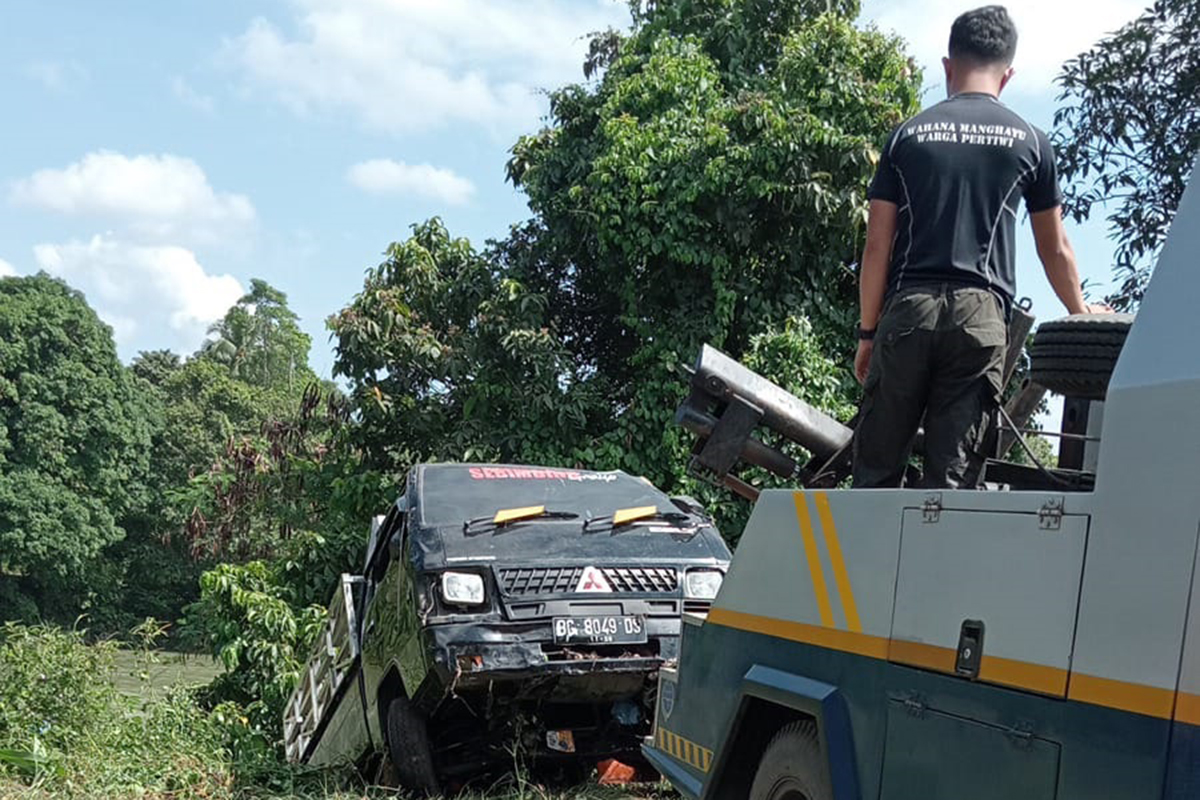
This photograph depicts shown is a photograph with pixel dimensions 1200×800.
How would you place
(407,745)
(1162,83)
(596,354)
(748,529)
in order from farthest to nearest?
(596,354) → (1162,83) → (407,745) → (748,529)

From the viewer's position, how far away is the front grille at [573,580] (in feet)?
22.0

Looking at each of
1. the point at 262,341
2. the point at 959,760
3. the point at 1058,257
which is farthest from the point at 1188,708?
the point at 262,341

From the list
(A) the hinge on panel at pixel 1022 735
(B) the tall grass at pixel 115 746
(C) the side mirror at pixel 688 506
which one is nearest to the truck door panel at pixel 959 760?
(A) the hinge on panel at pixel 1022 735

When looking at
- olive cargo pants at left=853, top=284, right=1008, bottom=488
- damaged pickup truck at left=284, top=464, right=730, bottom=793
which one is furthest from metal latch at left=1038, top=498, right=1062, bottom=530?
damaged pickup truck at left=284, top=464, right=730, bottom=793

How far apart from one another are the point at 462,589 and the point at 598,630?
0.72 meters

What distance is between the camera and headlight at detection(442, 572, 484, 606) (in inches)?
259

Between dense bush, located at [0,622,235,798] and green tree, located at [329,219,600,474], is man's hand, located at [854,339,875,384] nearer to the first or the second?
dense bush, located at [0,622,235,798]

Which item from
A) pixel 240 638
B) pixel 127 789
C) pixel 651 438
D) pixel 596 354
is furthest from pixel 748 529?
pixel 596 354

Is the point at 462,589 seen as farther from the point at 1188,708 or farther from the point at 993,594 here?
the point at 1188,708

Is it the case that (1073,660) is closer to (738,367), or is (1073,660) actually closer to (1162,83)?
(738,367)

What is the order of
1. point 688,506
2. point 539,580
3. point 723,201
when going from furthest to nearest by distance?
point 723,201 < point 688,506 < point 539,580

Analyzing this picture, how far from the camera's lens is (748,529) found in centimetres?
410

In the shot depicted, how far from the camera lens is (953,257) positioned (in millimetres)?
3863

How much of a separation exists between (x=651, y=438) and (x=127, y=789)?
23.9 ft
